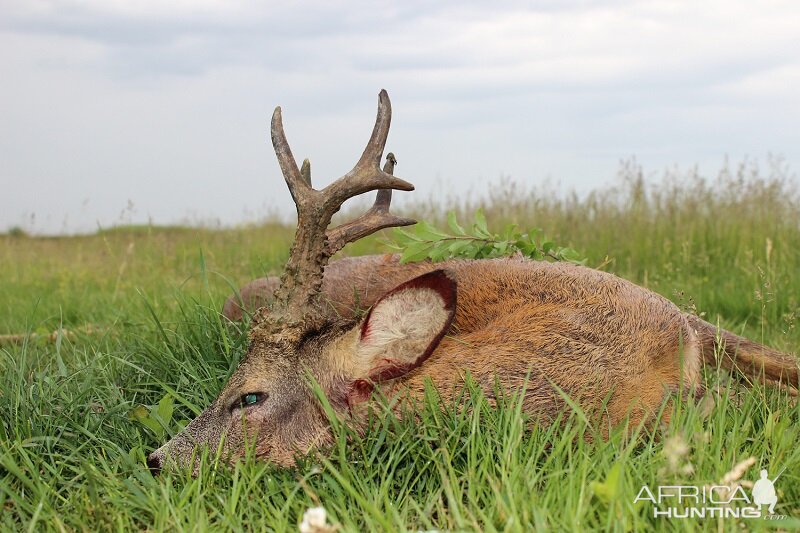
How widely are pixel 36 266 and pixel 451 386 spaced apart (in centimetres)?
958

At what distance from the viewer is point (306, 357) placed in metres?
3.27

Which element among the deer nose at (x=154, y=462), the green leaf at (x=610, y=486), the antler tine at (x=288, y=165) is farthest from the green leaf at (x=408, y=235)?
the green leaf at (x=610, y=486)

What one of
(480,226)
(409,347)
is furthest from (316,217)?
(480,226)

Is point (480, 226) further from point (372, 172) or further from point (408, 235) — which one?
point (372, 172)

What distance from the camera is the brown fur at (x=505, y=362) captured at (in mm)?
3225

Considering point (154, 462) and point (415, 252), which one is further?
point (415, 252)

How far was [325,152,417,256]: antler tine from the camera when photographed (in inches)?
138

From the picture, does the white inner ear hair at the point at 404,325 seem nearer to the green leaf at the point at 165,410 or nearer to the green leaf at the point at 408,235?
the green leaf at the point at 165,410

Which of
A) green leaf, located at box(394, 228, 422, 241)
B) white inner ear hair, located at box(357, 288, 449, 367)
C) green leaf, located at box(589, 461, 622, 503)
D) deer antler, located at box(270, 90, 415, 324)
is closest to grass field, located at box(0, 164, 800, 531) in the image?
green leaf, located at box(589, 461, 622, 503)

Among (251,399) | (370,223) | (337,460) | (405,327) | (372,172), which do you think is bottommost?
(337,460)

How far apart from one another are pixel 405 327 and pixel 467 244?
5.35ft

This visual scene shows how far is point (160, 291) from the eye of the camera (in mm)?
7715

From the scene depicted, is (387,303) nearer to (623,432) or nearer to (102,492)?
(623,432)

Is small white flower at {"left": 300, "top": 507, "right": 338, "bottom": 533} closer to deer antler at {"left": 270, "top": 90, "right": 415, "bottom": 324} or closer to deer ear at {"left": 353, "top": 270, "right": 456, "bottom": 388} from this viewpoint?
deer ear at {"left": 353, "top": 270, "right": 456, "bottom": 388}
